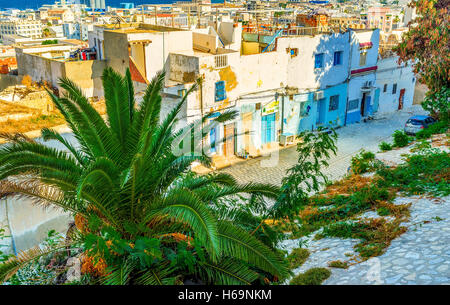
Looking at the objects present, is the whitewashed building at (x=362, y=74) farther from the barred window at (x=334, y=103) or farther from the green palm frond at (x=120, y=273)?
the green palm frond at (x=120, y=273)

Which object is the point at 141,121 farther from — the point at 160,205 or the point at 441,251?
the point at 441,251

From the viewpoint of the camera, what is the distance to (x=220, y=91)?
60.5 ft

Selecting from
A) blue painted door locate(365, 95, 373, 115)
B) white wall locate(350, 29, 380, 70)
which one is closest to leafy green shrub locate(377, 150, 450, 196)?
white wall locate(350, 29, 380, 70)

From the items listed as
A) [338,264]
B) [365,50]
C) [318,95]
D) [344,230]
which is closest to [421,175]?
[344,230]

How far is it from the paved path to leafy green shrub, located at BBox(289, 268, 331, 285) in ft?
0.31

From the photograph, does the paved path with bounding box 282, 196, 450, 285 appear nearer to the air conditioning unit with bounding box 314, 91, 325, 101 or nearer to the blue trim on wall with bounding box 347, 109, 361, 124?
the air conditioning unit with bounding box 314, 91, 325, 101

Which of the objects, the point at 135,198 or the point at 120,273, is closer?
the point at 120,273

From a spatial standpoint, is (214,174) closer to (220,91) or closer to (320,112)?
(220,91)

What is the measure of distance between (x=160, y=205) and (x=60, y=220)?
6.89 m

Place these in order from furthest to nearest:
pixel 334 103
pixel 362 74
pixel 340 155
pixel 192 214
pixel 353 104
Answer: pixel 353 104, pixel 362 74, pixel 334 103, pixel 340 155, pixel 192 214

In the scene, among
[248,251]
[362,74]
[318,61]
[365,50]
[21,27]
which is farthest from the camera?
[21,27]

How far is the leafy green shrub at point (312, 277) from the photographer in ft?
21.1

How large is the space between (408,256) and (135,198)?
4.32m
